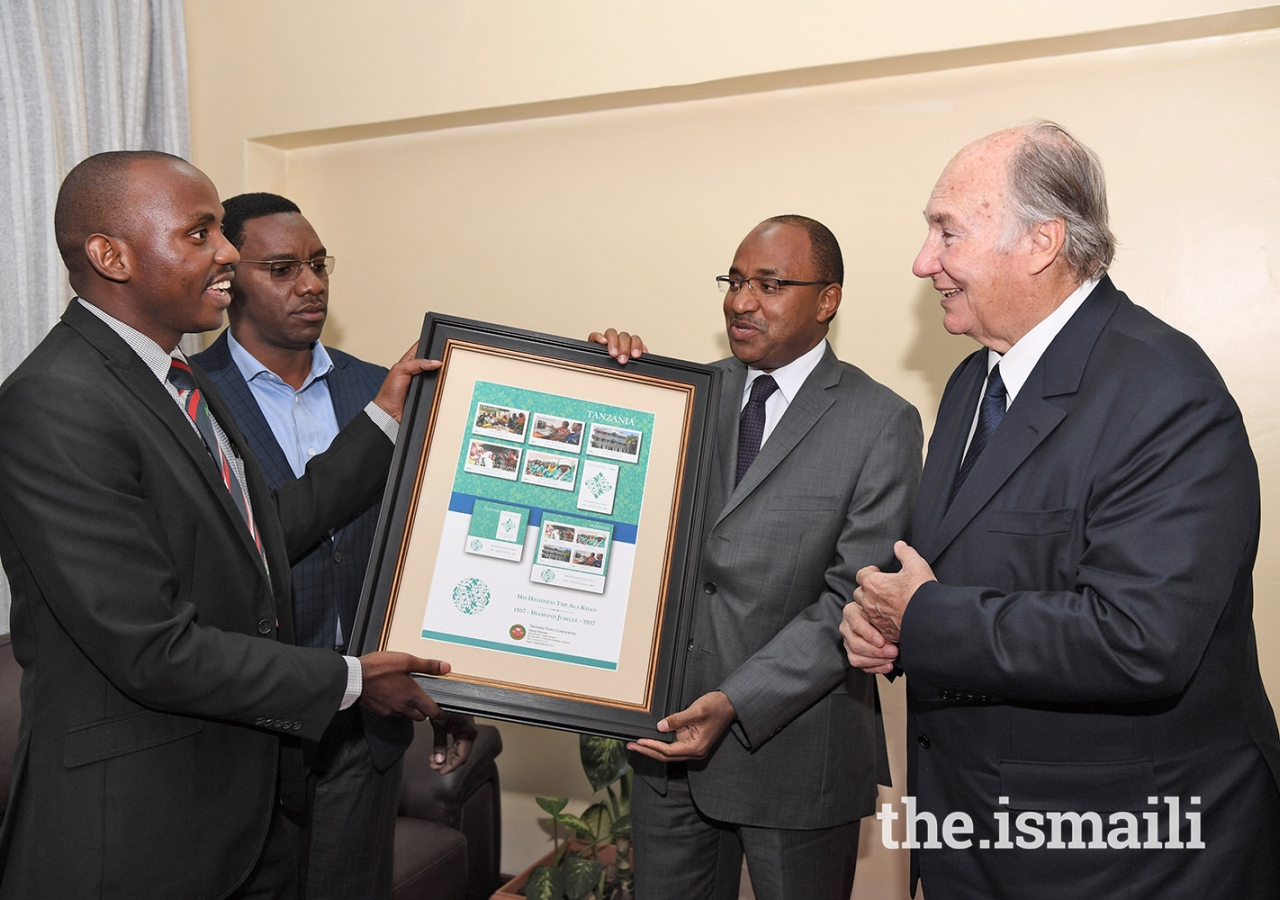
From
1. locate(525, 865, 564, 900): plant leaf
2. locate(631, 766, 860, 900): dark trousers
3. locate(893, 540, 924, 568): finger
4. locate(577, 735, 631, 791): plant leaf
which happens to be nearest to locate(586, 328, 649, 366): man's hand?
locate(893, 540, 924, 568): finger

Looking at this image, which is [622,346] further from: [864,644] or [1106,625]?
[1106,625]

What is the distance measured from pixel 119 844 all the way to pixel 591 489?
47.6 inches

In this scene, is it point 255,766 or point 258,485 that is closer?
point 255,766

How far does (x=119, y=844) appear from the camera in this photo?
1.83 meters

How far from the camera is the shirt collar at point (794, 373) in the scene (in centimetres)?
276

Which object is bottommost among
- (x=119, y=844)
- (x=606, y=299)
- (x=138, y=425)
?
(x=119, y=844)

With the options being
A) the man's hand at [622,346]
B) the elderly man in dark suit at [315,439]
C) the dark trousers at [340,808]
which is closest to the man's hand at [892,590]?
the man's hand at [622,346]

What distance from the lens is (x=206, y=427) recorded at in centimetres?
216

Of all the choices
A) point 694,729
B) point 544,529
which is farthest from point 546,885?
point 544,529

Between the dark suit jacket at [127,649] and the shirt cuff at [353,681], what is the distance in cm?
5

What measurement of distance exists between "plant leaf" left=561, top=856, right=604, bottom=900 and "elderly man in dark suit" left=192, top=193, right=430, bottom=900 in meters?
0.74

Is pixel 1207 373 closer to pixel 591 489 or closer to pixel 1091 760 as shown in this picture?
pixel 1091 760

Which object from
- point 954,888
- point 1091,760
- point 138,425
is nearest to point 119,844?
point 138,425

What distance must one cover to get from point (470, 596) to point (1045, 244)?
4.85 ft
